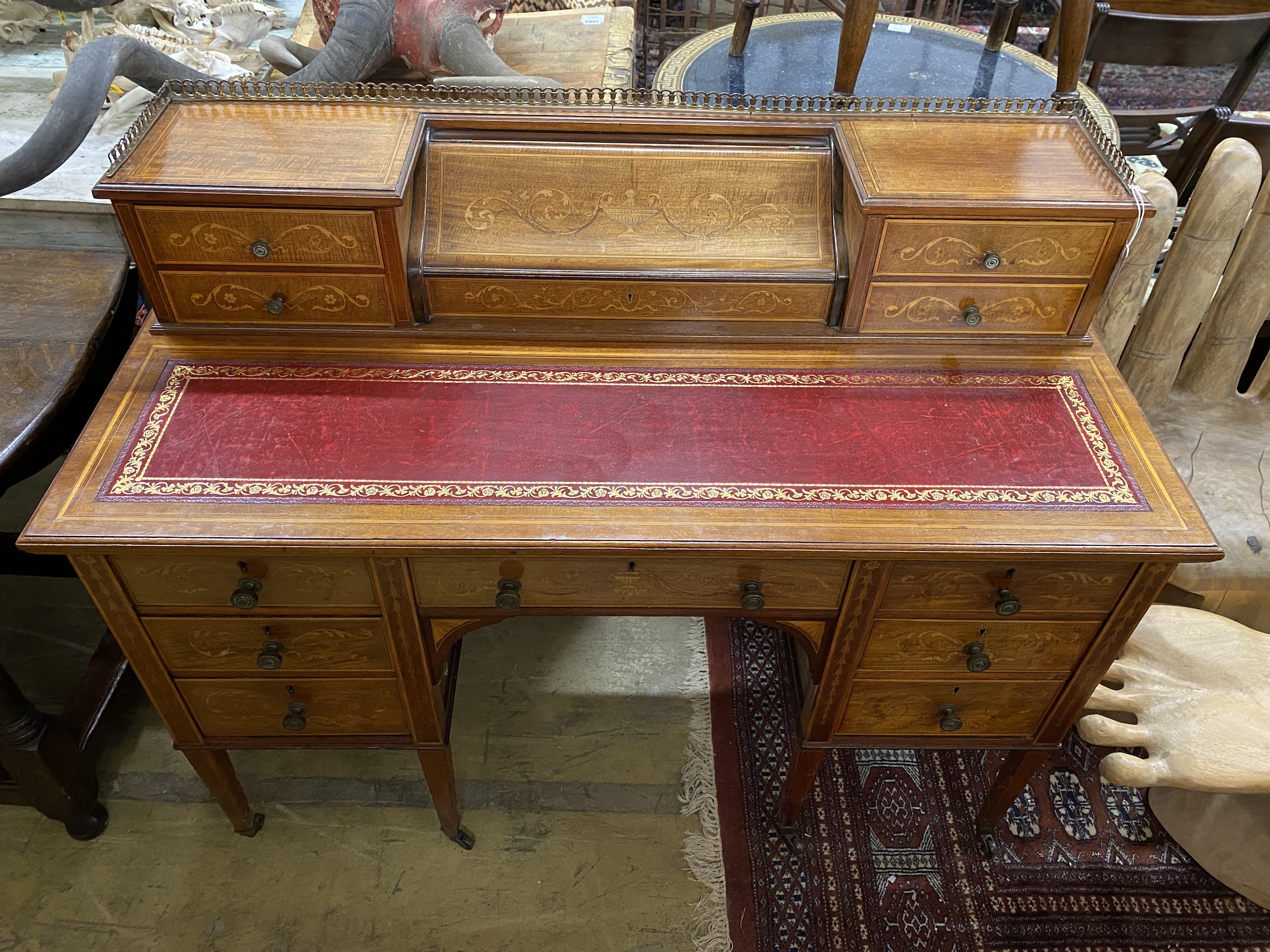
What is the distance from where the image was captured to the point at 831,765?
2.37 metres

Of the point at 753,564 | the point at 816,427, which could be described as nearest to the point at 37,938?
the point at 753,564

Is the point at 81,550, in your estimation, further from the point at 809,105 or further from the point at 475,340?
the point at 809,105

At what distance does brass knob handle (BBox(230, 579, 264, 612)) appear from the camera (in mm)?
1440

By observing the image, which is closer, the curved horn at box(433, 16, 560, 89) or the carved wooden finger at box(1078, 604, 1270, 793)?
the carved wooden finger at box(1078, 604, 1270, 793)

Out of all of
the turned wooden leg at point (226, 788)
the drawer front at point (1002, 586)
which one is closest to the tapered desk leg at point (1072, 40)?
the drawer front at point (1002, 586)

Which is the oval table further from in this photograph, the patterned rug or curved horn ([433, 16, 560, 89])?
the patterned rug

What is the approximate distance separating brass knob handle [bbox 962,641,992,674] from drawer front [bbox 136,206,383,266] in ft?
4.39

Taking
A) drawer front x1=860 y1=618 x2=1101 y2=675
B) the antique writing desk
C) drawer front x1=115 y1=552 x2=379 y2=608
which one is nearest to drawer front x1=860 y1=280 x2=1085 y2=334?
the antique writing desk

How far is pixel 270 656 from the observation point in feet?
5.16

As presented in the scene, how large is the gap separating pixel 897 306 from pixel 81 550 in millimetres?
1503

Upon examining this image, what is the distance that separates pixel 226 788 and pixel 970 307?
1.97m

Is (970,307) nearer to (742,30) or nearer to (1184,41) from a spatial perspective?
(742,30)

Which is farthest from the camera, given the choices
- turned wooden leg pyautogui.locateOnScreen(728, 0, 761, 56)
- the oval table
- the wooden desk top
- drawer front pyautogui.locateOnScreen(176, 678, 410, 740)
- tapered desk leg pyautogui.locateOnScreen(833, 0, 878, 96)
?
turned wooden leg pyautogui.locateOnScreen(728, 0, 761, 56)

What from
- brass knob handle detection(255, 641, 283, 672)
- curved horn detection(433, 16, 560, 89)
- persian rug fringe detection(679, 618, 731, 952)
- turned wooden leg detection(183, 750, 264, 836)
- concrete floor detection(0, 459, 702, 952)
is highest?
curved horn detection(433, 16, 560, 89)
